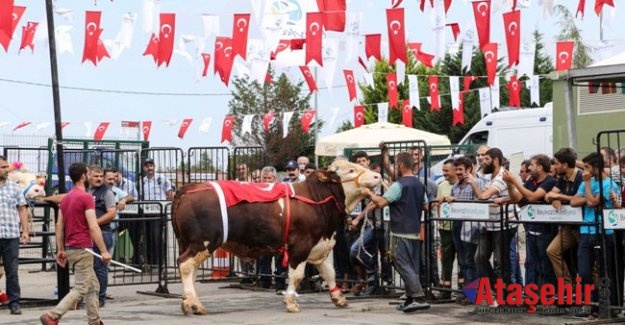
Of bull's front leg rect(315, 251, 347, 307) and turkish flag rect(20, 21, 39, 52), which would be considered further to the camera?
turkish flag rect(20, 21, 39, 52)

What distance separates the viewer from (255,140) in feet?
181

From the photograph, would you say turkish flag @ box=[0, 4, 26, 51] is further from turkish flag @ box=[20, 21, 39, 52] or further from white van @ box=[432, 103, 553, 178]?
white van @ box=[432, 103, 553, 178]

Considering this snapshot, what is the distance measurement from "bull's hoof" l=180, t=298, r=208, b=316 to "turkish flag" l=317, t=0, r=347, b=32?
28.7ft

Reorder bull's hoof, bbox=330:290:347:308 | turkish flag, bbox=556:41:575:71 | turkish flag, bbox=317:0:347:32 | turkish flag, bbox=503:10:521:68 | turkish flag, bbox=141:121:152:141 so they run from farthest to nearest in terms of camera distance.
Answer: turkish flag, bbox=141:121:152:141 < turkish flag, bbox=556:41:575:71 < turkish flag, bbox=503:10:521:68 < turkish flag, bbox=317:0:347:32 < bull's hoof, bbox=330:290:347:308

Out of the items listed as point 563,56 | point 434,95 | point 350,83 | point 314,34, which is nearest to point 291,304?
point 314,34

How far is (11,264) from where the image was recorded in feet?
45.8

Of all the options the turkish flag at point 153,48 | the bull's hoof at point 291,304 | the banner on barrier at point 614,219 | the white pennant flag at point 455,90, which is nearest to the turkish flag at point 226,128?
the white pennant flag at point 455,90

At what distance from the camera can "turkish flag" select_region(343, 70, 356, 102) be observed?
32.7m

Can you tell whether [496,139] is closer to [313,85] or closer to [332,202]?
[313,85]

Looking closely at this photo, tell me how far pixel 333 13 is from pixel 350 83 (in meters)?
11.4

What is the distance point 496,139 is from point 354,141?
21.5 feet

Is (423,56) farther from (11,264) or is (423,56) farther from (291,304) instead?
(11,264)

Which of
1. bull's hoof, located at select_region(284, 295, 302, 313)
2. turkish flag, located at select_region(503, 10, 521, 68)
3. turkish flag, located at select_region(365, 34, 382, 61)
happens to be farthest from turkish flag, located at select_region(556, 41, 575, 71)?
bull's hoof, located at select_region(284, 295, 302, 313)

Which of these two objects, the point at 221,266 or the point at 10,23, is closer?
the point at 221,266
